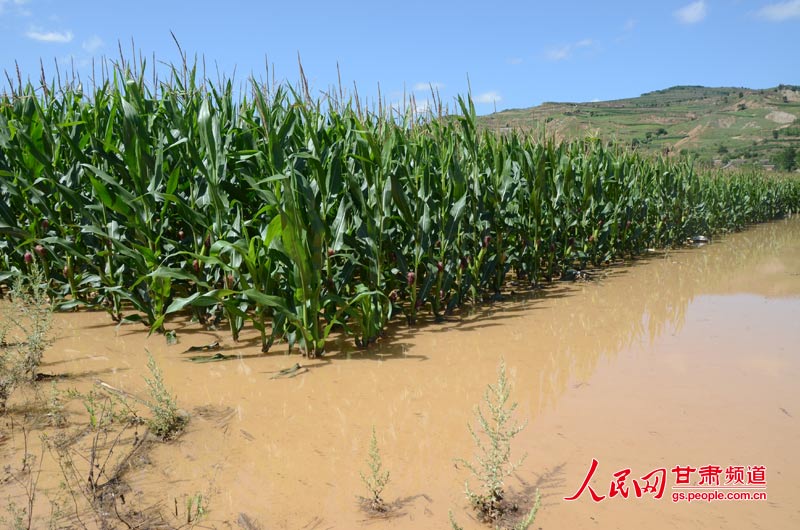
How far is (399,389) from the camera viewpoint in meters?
3.20

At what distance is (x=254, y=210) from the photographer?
4.30 m

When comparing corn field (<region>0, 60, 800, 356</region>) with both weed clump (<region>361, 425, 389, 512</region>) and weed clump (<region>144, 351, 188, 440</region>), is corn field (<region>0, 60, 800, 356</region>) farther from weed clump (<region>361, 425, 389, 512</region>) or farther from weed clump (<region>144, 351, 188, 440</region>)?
weed clump (<region>361, 425, 389, 512</region>)

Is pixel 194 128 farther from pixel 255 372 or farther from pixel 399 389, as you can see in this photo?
pixel 399 389

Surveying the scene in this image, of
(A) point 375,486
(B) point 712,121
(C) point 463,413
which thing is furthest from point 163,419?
(B) point 712,121

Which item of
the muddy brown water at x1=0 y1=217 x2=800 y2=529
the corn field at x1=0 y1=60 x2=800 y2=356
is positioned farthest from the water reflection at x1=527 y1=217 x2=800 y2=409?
the corn field at x1=0 y1=60 x2=800 y2=356

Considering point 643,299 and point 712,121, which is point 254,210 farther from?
point 712,121

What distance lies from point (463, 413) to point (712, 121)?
66627 millimetres

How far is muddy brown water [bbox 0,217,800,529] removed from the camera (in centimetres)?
207

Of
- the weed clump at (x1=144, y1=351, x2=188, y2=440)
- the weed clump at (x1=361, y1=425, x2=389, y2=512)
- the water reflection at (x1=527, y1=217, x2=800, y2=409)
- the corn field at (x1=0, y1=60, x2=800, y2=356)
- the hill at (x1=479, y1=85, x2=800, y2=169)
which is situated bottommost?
the water reflection at (x1=527, y1=217, x2=800, y2=409)

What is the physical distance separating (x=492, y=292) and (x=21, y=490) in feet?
14.7

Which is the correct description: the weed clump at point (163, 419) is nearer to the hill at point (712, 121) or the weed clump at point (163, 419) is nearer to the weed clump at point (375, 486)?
the weed clump at point (375, 486)

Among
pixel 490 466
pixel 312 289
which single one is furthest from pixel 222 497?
pixel 312 289

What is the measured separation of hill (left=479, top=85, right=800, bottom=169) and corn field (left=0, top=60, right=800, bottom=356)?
104 ft

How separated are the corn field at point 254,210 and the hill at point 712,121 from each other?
31.8 m
